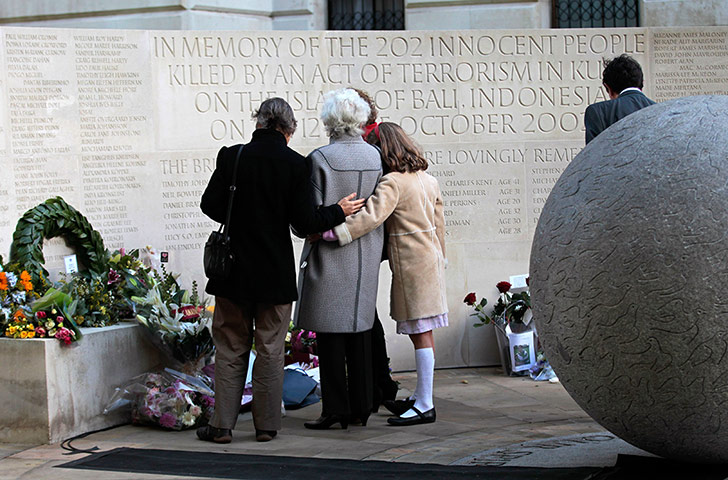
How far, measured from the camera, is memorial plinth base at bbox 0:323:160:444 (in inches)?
211

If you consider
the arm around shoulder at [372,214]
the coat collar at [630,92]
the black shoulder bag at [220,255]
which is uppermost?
the coat collar at [630,92]

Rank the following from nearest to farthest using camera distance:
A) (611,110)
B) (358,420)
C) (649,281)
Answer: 1. (649,281)
2. (611,110)
3. (358,420)

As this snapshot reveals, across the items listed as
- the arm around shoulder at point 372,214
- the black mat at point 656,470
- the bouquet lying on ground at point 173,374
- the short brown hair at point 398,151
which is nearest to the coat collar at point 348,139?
the short brown hair at point 398,151

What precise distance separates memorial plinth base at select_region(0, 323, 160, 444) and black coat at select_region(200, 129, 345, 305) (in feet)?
3.18

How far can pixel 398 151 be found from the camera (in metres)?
5.74

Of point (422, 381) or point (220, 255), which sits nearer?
point (220, 255)

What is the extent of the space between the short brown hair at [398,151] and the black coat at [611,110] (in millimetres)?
991

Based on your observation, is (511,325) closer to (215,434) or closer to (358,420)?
(358,420)

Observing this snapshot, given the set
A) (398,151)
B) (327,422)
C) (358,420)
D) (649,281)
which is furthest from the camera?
(358,420)

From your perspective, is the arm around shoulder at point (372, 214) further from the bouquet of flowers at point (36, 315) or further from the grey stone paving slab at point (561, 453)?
the bouquet of flowers at point (36, 315)

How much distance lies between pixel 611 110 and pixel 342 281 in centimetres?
180

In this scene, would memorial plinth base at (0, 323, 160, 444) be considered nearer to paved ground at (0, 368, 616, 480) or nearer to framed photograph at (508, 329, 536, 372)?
paved ground at (0, 368, 616, 480)

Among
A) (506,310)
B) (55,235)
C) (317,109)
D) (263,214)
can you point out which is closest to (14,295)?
(55,235)

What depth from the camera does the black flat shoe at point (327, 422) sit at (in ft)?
18.3
